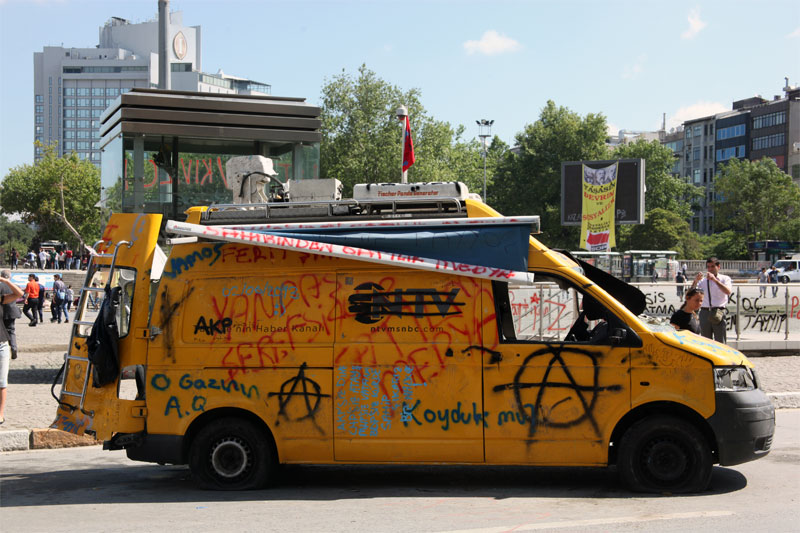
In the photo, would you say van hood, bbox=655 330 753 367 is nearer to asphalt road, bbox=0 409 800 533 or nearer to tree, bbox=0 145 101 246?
asphalt road, bbox=0 409 800 533

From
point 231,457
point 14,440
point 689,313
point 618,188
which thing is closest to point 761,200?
point 618,188

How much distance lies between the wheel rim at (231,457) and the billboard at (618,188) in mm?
18009

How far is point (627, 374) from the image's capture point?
6.57 metres

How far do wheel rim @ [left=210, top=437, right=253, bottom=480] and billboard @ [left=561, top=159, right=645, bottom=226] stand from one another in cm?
1801

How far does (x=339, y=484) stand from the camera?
734 centimetres

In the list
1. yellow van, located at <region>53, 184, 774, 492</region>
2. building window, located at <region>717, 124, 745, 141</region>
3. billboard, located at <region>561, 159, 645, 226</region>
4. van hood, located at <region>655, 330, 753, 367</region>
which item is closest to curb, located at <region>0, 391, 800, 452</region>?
yellow van, located at <region>53, 184, 774, 492</region>

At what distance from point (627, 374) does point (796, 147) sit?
108 metres

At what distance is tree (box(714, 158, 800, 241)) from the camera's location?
8881cm

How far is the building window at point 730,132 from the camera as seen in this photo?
113 meters

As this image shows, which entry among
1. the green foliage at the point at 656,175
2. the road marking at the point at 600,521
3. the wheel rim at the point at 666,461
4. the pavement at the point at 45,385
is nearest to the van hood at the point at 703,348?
the wheel rim at the point at 666,461

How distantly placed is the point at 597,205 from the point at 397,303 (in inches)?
689

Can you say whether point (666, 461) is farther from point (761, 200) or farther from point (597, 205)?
point (761, 200)

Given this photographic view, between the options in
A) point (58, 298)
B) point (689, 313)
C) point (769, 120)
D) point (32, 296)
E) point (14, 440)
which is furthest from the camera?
point (769, 120)

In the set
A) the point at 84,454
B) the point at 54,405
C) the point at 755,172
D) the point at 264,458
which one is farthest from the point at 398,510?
the point at 755,172
